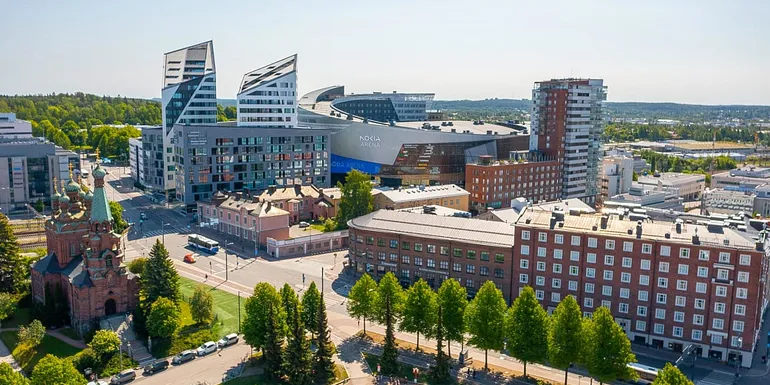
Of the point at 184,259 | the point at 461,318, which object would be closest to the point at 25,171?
the point at 184,259

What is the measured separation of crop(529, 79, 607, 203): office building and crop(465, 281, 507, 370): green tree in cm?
10198

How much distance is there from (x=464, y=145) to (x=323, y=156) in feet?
131

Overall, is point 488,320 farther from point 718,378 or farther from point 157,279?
point 157,279

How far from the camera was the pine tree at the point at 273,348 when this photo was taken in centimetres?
6612

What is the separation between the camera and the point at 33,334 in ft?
236

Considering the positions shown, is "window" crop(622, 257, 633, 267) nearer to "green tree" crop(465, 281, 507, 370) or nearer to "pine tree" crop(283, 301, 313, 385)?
"green tree" crop(465, 281, 507, 370)

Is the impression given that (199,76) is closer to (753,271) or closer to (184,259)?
(184,259)

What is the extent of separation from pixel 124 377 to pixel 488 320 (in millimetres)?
38832

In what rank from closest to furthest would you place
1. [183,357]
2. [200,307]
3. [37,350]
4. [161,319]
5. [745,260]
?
[183,357]
[745,260]
[37,350]
[161,319]
[200,307]

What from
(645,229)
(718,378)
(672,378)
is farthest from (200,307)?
(718,378)

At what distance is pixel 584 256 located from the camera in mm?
79812

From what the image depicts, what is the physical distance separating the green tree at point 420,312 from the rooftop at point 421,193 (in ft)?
208

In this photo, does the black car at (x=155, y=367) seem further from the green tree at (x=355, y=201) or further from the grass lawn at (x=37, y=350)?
the green tree at (x=355, y=201)

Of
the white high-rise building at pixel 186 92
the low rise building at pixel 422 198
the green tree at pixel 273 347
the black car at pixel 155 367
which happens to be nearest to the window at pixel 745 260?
the green tree at pixel 273 347
